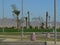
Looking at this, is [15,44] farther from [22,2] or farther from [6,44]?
[22,2]

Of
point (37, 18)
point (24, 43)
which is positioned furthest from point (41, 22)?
point (24, 43)

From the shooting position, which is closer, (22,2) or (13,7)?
(22,2)

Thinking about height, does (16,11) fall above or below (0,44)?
above

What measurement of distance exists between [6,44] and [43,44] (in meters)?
2.21

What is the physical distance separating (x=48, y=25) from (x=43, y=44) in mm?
51819

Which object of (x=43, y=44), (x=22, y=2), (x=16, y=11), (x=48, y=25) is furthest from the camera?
(x=48, y=25)

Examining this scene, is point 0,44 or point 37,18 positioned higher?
point 37,18

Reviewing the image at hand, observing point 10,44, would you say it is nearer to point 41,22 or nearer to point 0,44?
point 0,44

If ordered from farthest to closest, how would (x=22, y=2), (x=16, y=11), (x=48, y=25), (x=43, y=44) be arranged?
(x=48, y=25) < (x=16, y=11) < (x=22, y=2) < (x=43, y=44)

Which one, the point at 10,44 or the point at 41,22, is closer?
the point at 10,44

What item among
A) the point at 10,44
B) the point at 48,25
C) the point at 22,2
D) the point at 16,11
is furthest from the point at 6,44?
the point at 48,25

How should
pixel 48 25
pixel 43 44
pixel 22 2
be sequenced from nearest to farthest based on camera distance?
pixel 43 44
pixel 22 2
pixel 48 25

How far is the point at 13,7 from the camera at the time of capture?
198 ft

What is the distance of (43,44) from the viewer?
50.9ft
